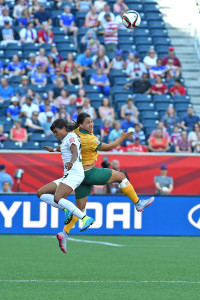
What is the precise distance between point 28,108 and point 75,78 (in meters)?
2.30

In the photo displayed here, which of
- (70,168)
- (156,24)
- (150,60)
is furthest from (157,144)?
(70,168)

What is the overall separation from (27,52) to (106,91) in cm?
255

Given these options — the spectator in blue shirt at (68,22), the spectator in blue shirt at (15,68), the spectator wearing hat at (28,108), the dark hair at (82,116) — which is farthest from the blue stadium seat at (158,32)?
the dark hair at (82,116)

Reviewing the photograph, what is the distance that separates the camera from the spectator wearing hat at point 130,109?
2138 cm

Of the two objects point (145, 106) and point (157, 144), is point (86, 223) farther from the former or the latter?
point (145, 106)

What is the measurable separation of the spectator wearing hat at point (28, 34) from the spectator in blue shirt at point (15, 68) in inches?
44.9

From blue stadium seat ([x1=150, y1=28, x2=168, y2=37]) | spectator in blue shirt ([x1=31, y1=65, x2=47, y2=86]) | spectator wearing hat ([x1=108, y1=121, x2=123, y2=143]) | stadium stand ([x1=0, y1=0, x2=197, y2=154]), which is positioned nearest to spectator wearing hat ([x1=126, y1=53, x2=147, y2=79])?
stadium stand ([x1=0, y1=0, x2=197, y2=154])

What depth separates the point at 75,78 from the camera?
22.3 metres
